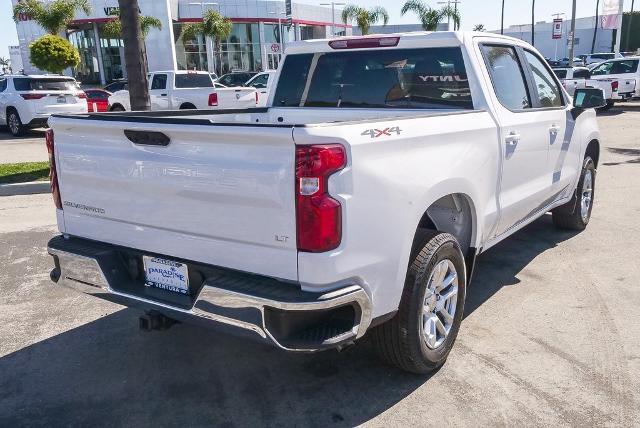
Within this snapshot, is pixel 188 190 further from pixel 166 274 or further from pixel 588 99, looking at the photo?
pixel 588 99

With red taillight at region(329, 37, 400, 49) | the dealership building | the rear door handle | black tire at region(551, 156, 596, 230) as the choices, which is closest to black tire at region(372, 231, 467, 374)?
the rear door handle

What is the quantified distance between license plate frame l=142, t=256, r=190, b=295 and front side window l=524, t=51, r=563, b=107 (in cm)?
338

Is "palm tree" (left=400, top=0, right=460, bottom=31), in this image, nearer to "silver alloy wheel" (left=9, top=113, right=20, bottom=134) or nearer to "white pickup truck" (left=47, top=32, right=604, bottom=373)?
"silver alloy wheel" (left=9, top=113, right=20, bottom=134)

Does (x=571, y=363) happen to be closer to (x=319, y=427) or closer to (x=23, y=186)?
(x=319, y=427)

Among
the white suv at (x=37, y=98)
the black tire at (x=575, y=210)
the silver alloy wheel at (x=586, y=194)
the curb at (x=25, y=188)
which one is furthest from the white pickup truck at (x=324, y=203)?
the white suv at (x=37, y=98)

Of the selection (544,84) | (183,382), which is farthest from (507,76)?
(183,382)

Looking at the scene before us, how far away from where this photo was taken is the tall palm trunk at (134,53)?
30.6 ft

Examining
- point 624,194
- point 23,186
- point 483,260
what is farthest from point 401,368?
point 23,186

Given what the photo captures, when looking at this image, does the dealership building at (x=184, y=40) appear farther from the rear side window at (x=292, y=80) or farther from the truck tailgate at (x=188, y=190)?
the truck tailgate at (x=188, y=190)

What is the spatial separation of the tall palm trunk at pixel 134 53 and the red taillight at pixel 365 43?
19.0 ft

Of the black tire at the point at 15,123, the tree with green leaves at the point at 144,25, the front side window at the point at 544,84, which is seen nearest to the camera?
the front side window at the point at 544,84

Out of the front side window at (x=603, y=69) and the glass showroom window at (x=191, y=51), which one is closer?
A: the front side window at (x=603, y=69)

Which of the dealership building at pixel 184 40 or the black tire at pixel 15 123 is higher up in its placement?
the dealership building at pixel 184 40

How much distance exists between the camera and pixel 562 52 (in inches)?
3246
